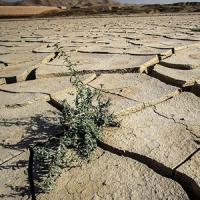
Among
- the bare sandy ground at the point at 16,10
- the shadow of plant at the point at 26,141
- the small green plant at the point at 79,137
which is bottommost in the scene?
the bare sandy ground at the point at 16,10

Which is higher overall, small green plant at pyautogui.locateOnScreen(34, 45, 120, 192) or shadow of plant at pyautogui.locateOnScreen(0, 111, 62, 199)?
small green plant at pyautogui.locateOnScreen(34, 45, 120, 192)

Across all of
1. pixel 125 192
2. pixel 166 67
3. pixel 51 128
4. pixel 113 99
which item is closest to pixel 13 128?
pixel 51 128

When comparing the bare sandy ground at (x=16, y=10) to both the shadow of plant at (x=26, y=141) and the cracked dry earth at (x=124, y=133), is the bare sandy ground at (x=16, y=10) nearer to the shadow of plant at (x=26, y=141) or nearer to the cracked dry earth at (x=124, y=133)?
the cracked dry earth at (x=124, y=133)

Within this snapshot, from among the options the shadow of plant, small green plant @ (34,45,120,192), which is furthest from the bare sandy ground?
small green plant @ (34,45,120,192)

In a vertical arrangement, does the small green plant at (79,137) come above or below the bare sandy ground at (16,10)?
above

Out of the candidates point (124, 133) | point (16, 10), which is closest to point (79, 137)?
point (124, 133)

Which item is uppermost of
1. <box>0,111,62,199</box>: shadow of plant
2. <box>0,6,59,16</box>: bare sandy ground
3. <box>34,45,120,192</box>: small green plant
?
<box>34,45,120,192</box>: small green plant

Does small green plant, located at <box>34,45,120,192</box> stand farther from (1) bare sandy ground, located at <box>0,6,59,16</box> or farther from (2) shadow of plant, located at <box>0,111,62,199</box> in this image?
(1) bare sandy ground, located at <box>0,6,59,16</box>

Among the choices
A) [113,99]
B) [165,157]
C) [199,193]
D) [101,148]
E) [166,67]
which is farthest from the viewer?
[166,67]

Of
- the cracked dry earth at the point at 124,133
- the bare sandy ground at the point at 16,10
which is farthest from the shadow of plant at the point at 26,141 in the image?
the bare sandy ground at the point at 16,10

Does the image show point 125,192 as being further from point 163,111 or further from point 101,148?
point 163,111

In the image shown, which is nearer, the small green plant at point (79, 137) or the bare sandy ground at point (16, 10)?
the small green plant at point (79, 137)

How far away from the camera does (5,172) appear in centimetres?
91

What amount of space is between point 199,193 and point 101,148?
428 millimetres
